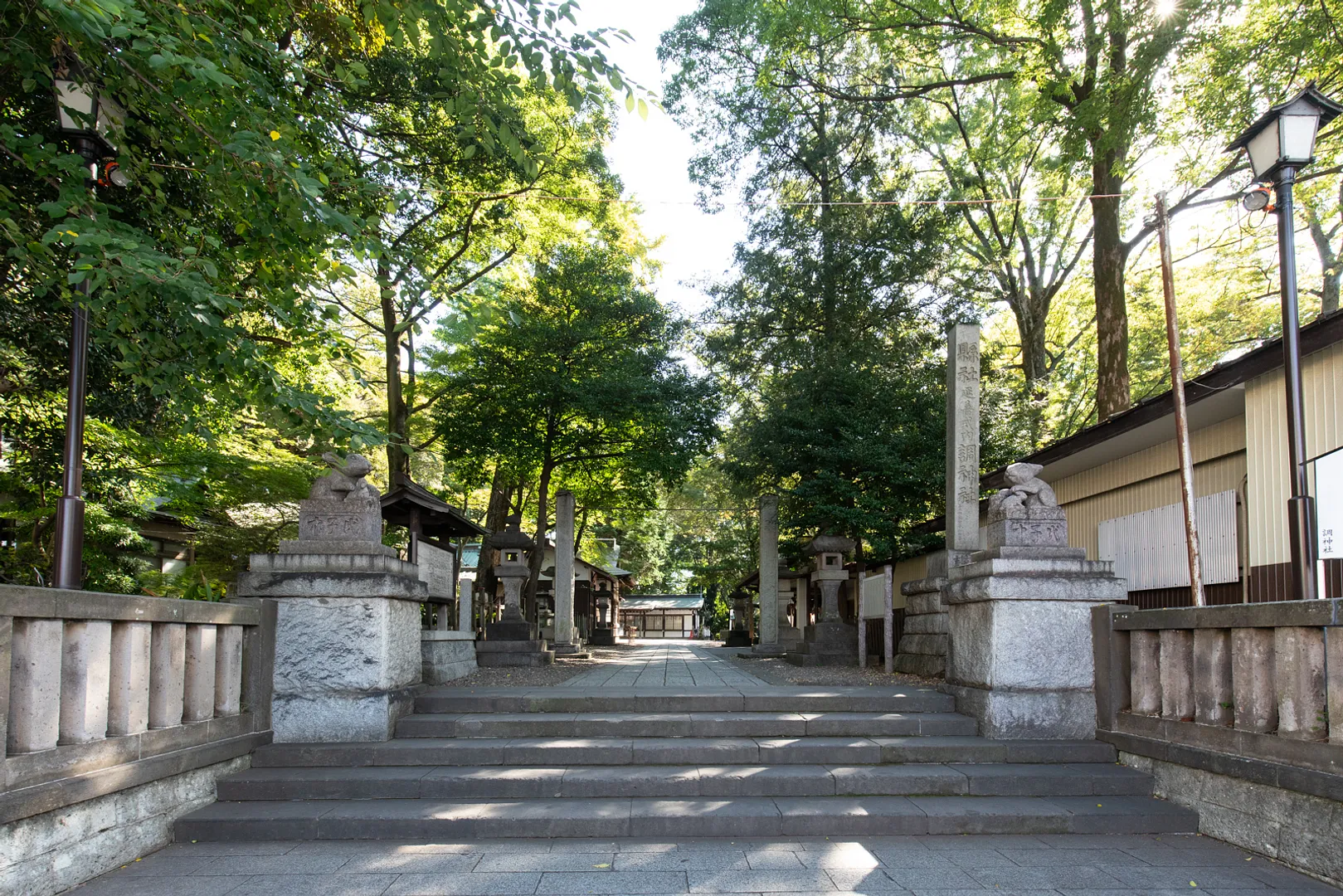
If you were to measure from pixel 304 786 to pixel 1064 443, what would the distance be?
9904mm

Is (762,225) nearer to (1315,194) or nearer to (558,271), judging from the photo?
(558,271)

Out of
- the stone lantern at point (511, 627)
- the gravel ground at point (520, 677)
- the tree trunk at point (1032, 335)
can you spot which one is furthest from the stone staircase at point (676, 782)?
the tree trunk at point (1032, 335)

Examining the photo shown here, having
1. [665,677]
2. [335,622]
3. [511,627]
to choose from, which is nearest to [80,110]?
[335,622]

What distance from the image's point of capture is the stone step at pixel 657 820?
194 inches

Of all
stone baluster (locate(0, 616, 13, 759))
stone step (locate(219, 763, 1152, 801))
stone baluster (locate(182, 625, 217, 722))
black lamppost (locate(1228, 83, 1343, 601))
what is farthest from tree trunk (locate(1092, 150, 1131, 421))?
stone baluster (locate(0, 616, 13, 759))

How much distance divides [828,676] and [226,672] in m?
6.96

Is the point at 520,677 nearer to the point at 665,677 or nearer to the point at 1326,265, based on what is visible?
the point at 665,677

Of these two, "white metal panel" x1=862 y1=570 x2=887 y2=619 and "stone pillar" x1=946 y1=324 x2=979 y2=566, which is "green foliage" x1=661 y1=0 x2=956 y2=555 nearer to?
"white metal panel" x1=862 y1=570 x2=887 y2=619

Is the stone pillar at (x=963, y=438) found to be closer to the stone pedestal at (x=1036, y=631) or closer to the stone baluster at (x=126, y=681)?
the stone pedestal at (x=1036, y=631)

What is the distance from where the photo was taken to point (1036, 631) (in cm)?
639

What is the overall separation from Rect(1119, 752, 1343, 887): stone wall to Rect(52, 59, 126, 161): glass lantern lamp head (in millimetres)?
8102

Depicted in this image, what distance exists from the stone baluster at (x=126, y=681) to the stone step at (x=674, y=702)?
2.33 m

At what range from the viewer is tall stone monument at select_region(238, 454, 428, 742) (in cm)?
608

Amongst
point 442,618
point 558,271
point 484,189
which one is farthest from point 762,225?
point 442,618
